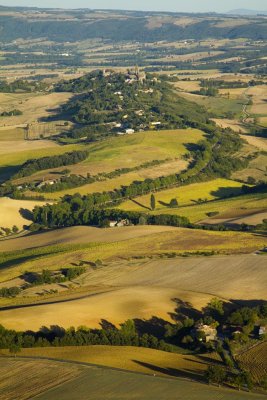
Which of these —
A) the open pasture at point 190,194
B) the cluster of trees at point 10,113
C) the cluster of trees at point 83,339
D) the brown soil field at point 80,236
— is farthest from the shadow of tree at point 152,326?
the cluster of trees at point 10,113

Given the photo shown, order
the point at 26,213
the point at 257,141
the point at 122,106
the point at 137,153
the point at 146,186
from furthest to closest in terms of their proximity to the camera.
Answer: the point at 122,106
the point at 257,141
the point at 137,153
the point at 146,186
the point at 26,213

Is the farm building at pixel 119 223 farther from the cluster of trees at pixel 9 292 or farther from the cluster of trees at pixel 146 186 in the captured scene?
the cluster of trees at pixel 9 292

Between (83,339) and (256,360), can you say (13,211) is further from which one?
(256,360)

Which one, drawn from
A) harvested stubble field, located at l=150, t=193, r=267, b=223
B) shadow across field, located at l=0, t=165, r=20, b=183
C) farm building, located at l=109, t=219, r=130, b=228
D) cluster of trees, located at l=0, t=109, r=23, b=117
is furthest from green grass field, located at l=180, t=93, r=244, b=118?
farm building, located at l=109, t=219, r=130, b=228

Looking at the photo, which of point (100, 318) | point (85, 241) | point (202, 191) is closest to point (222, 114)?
point (202, 191)

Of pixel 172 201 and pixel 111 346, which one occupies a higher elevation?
pixel 111 346

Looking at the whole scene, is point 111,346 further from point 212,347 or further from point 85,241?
point 85,241

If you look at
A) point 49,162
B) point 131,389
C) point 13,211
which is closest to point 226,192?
point 49,162
